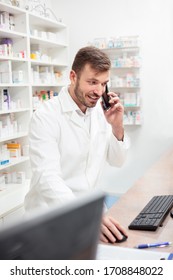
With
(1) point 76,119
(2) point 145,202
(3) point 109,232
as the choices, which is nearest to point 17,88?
(1) point 76,119

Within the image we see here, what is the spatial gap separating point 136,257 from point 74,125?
865 millimetres

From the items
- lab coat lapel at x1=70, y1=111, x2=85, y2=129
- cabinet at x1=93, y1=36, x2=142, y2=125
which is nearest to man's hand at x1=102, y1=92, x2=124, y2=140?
lab coat lapel at x1=70, y1=111, x2=85, y2=129

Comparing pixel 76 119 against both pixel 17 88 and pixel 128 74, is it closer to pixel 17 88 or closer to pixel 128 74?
pixel 17 88

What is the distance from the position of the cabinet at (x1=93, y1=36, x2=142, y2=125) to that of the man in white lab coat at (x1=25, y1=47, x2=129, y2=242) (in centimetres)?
296

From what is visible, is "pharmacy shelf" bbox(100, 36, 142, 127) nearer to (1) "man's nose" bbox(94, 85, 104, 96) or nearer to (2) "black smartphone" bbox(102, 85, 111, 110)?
(2) "black smartphone" bbox(102, 85, 111, 110)

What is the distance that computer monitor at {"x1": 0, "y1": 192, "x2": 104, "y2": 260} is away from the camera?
1.53 feet

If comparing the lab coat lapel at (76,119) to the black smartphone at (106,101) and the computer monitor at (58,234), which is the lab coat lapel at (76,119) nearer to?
the black smartphone at (106,101)

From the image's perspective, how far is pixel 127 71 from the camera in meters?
5.14

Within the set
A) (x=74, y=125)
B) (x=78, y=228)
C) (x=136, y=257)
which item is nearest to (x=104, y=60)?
(x=74, y=125)

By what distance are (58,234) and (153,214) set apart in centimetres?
123

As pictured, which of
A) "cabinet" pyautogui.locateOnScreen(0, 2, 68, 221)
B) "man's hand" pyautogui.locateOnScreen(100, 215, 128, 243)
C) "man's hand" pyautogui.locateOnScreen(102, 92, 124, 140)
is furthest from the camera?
"cabinet" pyautogui.locateOnScreen(0, 2, 68, 221)

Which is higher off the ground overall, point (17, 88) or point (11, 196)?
point (17, 88)

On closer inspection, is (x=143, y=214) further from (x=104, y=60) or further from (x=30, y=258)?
(x=30, y=258)

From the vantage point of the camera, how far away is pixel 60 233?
512 millimetres
